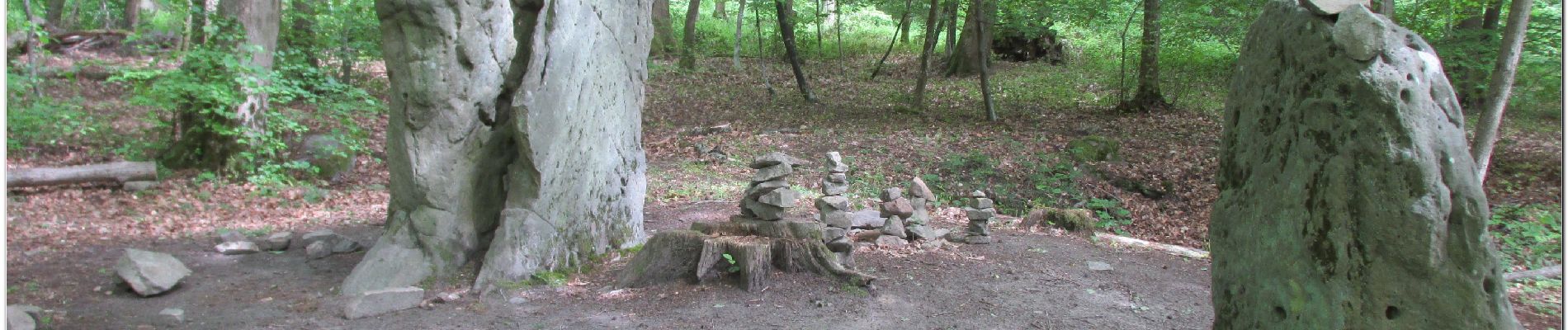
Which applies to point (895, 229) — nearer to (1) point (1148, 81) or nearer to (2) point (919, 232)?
(2) point (919, 232)

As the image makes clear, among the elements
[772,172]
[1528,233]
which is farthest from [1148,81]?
[772,172]

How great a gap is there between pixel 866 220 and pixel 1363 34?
18.4ft

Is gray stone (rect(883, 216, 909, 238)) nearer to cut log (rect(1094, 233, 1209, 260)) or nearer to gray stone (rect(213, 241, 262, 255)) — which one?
cut log (rect(1094, 233, 1209, 260))

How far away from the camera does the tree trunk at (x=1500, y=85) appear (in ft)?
24.8

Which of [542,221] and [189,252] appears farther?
[189,252]

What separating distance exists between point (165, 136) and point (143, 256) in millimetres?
6754

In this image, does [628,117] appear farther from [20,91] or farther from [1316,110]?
[20,91]

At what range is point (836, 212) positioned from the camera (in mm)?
7211

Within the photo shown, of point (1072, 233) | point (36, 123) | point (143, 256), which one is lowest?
point (1072, 233)

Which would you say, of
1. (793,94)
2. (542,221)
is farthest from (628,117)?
(793,94)

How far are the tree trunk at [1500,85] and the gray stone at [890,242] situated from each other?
5.45m

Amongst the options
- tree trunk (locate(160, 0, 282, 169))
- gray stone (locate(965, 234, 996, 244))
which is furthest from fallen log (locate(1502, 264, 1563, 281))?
tree trunk (locate(160, 0, 282, 169))

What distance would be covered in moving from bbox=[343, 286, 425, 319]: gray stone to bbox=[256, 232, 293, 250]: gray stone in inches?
85.4

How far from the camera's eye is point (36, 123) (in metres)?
9.40
